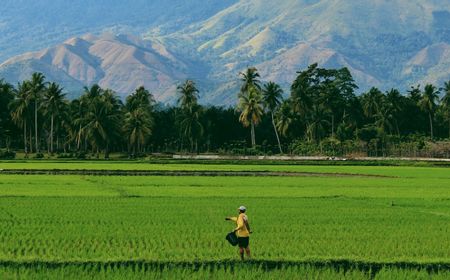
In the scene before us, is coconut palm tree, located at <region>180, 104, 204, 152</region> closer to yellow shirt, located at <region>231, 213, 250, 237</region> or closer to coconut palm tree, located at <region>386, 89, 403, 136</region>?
coconut palm tree, located at <region>386, 89, 403, 136</region>

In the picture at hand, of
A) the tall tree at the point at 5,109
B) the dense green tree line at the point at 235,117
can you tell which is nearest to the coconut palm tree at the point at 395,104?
the dense green tree line at the point at 235,117

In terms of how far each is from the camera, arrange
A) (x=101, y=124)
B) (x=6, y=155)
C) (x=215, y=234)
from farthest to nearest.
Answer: (x=101, y=124), (x=6, y=155), (x=215, y=234)

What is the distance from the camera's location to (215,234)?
→ 21156 millimetres

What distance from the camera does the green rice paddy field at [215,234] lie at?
51.9 feet

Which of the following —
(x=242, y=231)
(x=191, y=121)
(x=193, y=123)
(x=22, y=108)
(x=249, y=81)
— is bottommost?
(x=242, y=231)

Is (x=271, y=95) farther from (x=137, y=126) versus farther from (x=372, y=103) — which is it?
(x=137, y=126)

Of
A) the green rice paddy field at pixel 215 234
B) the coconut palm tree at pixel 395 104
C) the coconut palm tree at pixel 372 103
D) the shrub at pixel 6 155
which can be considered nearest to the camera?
the green rice paddy field at pixel 215 234

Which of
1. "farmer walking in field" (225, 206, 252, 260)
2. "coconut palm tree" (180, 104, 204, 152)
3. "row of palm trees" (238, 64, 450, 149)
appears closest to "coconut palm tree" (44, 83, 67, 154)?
"coconut palm tree" (180, 104, 204, 152)

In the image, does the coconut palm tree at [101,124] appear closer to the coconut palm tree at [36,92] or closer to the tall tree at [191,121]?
the coconut palm tree at [36,92]

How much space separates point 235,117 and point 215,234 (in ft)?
348

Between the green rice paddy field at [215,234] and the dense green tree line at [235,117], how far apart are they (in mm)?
67861

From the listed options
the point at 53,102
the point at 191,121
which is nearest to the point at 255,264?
the point at 53,102

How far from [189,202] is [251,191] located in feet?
27.0

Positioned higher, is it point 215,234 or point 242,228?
point 242,228
